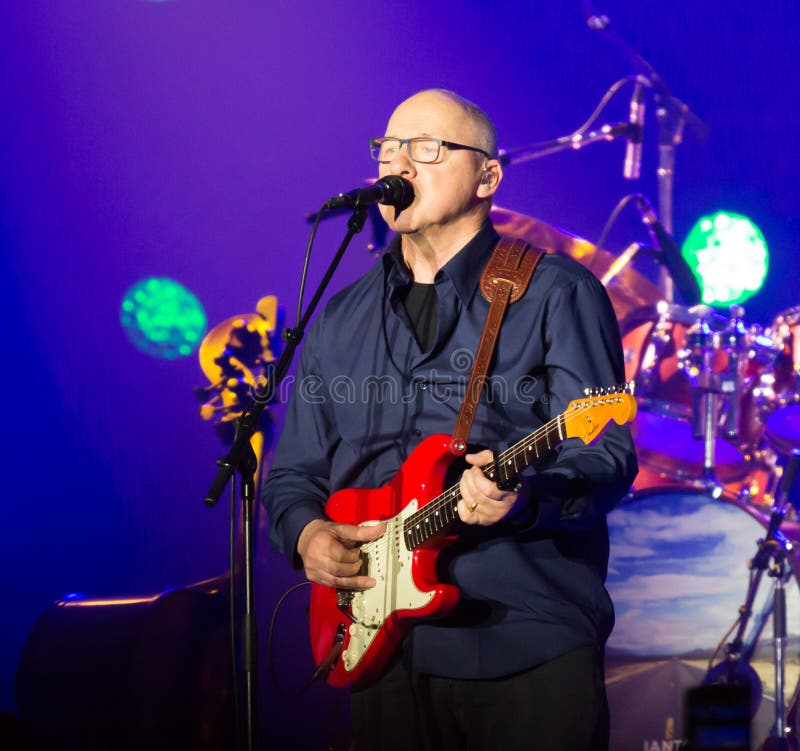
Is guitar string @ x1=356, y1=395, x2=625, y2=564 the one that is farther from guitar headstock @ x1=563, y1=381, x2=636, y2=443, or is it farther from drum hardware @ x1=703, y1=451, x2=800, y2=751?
drum hardware @ x1=703, y1=451, x2=800, y2=751

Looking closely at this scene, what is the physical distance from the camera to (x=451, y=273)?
8.25ft

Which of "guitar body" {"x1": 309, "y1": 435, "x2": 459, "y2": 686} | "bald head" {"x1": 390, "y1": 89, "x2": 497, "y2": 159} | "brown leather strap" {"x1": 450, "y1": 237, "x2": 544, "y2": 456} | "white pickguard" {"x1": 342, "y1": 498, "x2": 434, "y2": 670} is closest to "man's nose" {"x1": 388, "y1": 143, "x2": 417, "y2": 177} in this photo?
"bald head" {"x1": 390, "y1": 89, "x2": 497, "y2": 159}

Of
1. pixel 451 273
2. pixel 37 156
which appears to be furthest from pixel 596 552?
pixel 37 156

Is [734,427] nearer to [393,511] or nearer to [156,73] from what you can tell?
[393,511]

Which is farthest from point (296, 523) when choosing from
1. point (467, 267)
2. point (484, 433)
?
point (467, 267)

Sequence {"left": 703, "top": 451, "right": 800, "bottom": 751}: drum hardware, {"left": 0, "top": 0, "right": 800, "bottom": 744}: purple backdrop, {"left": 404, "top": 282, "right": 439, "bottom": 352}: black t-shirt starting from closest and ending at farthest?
{"left": 404, "top": 282, "right": 439, "bottom": 352}: black t-shirt
{"left": 703, "top": 451, "right": 800, "bottom": 751}: drum hardware
{"left": 0, "top": 0, "right": 800, "bottom": 744}: purple backdrop

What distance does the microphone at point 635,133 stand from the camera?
4.39 m

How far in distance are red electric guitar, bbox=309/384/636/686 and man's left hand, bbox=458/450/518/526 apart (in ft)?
0.10

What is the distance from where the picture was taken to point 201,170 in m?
4.76

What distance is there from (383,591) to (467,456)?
21.3 inches

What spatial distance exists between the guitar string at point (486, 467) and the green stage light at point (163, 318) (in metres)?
2.69

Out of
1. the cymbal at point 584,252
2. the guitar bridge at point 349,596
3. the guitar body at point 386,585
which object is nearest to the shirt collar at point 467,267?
the guitar body at point 386,585

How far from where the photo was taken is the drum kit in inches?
160

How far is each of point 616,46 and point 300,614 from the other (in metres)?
3.35
